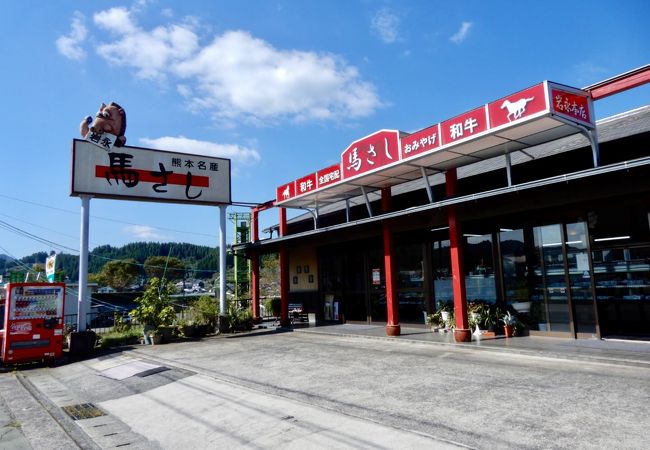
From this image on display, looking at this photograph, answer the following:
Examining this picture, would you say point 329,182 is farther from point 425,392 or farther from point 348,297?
point 425,392

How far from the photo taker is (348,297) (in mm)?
18000

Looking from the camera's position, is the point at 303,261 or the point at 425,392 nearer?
the point at 425,392

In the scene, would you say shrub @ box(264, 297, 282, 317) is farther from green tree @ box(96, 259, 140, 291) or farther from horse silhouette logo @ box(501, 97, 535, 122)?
green tree @ box(96, 259, 140, 291)

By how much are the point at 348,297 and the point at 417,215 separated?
6195mm

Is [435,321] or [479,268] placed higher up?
[479,268]

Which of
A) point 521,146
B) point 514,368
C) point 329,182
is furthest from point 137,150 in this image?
point 514,368

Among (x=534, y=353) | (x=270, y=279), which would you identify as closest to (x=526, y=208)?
(x=534, y=353)

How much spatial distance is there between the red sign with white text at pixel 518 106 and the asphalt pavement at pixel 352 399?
4955 millimetres

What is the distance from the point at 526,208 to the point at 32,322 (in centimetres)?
1375

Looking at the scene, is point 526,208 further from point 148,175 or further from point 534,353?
point 148,175

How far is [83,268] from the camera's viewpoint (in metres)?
14.8

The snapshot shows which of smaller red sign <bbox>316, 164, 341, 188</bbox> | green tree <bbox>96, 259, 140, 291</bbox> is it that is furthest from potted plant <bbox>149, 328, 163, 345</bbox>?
green tree <bbox>96, 259, 140, 291</bbox>

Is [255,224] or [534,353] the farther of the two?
[255,224]

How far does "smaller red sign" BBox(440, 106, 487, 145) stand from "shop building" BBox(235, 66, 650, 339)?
0.03 meters
